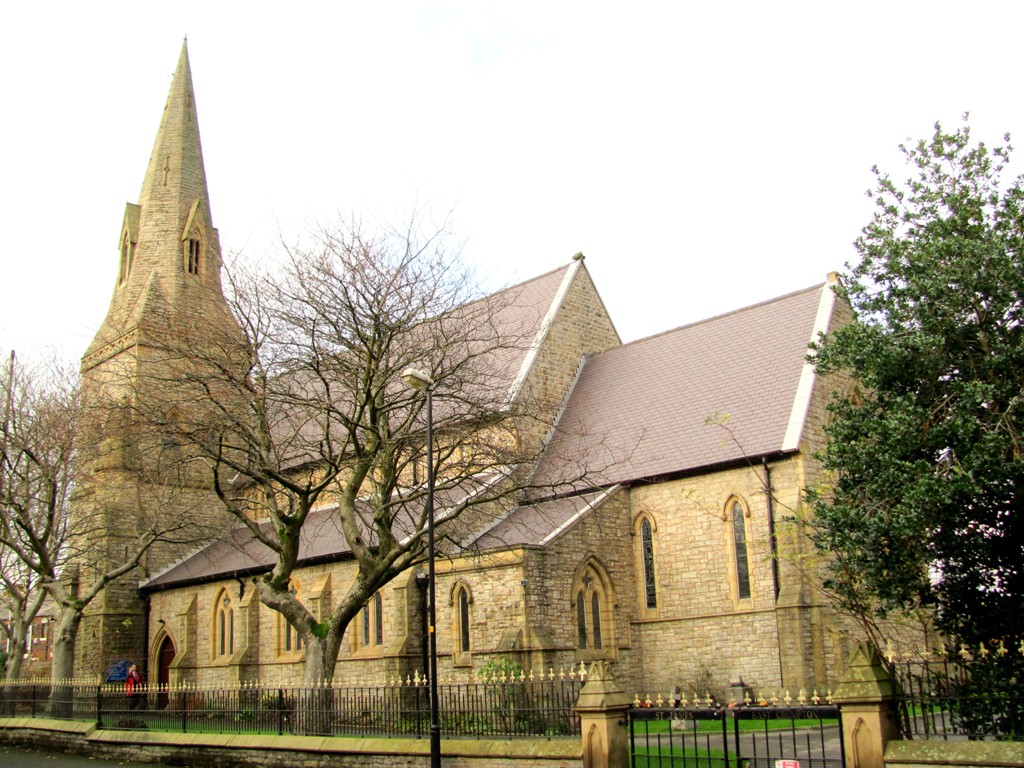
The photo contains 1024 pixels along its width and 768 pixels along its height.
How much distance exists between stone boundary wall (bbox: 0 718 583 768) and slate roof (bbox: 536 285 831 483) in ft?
27.8

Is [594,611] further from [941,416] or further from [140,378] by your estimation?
[140,378]

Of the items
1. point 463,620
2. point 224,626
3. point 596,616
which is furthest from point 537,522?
point 224,626

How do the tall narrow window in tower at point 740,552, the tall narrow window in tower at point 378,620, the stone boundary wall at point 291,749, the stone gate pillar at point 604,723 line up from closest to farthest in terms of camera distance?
1. the stone gate pillar at point 604,723
2. the stone boundary wall at point 291,749
3. the tall narrow window in tower at point 740,552
4. the tall narrow window in tower at point 378,620

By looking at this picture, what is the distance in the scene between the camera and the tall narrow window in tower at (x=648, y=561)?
78.2 ft

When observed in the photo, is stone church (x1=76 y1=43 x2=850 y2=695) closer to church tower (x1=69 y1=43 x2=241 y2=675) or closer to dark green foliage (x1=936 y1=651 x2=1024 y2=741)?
church tower (x1=69 y1=43 x2=241 y2=675)

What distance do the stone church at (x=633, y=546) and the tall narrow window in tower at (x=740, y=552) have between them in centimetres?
4

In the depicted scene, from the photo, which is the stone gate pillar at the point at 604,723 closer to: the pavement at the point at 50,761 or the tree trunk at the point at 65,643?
the pavement at the point at 50,761

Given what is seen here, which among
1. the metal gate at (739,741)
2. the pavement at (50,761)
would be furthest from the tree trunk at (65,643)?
the metal gate at (739,741)

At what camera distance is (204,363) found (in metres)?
19.6

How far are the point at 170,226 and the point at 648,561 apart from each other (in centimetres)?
2394

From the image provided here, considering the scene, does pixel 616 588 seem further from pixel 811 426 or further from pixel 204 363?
pixel 204 363

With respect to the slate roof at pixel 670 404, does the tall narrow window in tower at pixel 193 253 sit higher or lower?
higher

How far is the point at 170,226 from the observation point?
3797cm

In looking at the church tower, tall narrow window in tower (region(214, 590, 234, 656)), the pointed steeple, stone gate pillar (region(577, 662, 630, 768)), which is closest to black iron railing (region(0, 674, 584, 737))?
stone gate pillar (region(577, 662, 630, 768))
